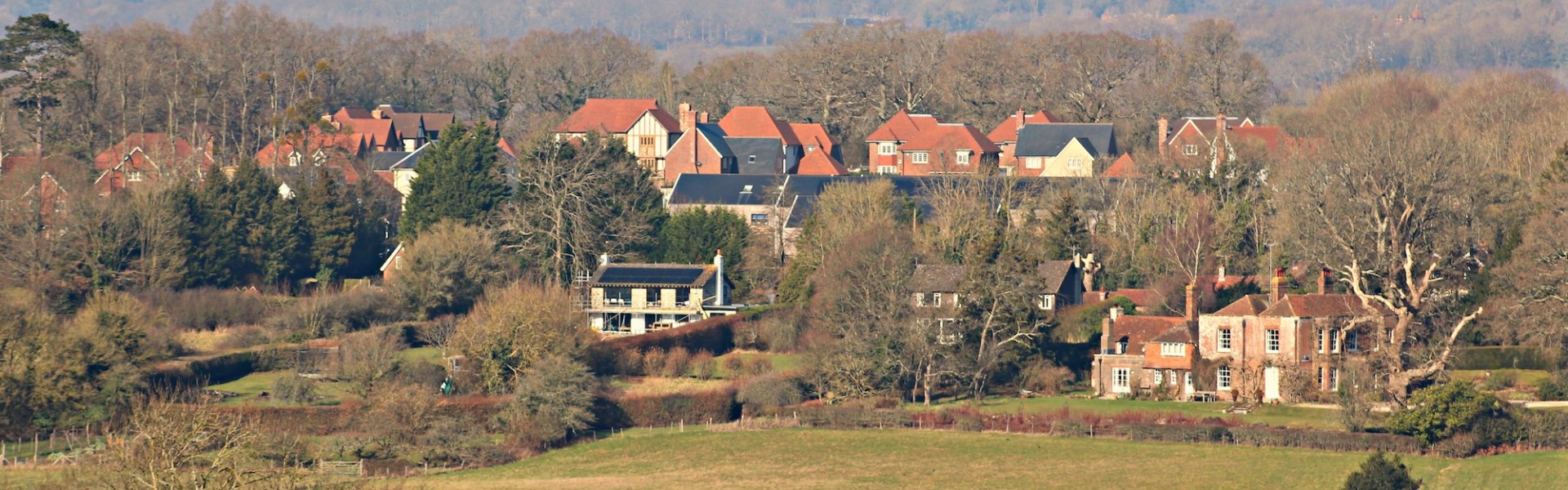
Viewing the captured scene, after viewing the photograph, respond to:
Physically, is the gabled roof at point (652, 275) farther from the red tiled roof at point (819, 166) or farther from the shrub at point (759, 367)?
the red tiled roof at point (819, 166)

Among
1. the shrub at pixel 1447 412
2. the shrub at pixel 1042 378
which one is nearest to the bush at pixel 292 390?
the shrub at pixel 1042 378

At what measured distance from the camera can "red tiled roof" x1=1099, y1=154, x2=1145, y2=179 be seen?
86.4 metres

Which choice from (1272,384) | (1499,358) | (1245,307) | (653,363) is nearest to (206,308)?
(653,363)

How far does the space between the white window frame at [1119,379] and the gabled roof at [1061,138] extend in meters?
43.6

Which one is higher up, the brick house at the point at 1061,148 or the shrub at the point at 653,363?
the brick house at the point at 1061,148

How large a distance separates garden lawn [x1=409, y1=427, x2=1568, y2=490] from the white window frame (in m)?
6.96

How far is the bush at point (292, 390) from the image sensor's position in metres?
55.0

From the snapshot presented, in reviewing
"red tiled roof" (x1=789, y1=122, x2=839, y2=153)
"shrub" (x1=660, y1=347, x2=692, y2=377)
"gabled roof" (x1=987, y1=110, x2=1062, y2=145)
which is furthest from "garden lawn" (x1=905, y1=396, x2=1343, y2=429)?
"gabled roof" (x1=987, y1=110, x2=1062, y2=145)

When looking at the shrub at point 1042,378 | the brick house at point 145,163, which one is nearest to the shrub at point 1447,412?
the shrub at point 1042,378

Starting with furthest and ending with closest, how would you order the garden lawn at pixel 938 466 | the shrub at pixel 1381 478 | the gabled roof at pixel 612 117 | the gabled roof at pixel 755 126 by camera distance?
the gabled roof at pixel 755 126 < the gabled roof at pixel 612 117 < the garden lawn at pixel 938 466 < the shrub at pixel 1381 478

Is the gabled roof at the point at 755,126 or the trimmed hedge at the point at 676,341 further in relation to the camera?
the gabled roof at the point at 755,126

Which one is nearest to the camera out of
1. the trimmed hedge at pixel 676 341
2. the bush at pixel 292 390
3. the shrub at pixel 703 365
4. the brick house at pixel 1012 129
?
the bush at pixel 292 390

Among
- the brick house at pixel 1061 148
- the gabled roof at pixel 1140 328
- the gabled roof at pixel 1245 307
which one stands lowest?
the gabled roof at pixel 1140 328

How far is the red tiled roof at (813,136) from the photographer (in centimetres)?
10731
